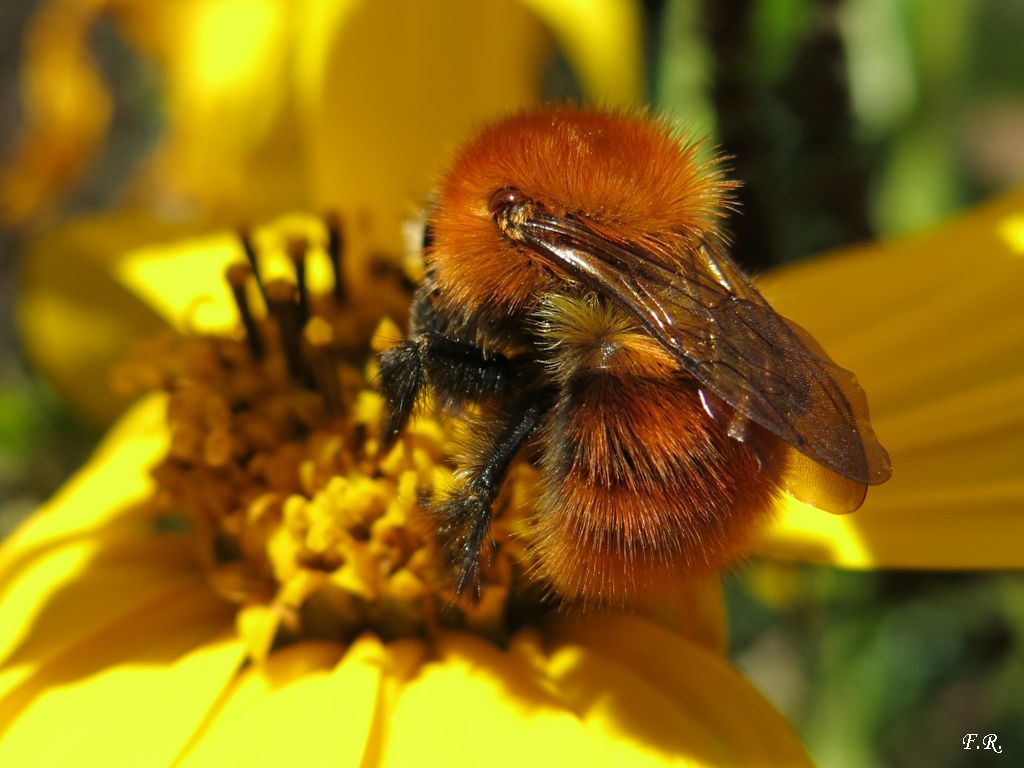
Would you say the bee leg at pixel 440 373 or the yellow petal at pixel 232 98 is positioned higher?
the bee leg at pixel 440 373

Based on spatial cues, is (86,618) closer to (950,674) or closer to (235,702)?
(235,702)

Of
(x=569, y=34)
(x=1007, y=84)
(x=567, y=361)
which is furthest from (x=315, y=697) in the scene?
(x=1007, y=84)

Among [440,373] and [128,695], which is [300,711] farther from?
[440,373]

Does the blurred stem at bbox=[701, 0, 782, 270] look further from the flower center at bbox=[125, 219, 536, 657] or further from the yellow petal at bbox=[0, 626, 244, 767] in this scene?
the yellow petal at bbox=[0, 626, 244, 767]

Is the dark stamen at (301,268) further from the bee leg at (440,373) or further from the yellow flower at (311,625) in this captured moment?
the bee leg at (440,373)

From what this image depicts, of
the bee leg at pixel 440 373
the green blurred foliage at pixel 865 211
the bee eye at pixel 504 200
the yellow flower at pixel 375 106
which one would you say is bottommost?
the green blurred foliage at pixel 865 211

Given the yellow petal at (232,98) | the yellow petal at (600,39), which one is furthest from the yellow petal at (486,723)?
the yellow petal at (232,98)
